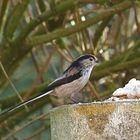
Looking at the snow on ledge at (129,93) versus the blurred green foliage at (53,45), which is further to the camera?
the blurred green foliage at (53,45)

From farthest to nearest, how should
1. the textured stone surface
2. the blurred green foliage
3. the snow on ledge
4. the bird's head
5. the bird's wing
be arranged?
1. the blurred green foliage
2. the bird's head
3. the bird's wing
4. the snow on ledge
5. the textured stone surface

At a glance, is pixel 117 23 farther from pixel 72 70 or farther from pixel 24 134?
pixel 72 70

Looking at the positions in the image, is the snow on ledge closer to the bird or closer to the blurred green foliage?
the bird

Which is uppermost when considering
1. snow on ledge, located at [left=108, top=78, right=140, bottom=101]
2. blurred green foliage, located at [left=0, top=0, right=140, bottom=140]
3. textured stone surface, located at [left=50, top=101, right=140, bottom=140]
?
textured stone surface, located at [left=50, top=101, right=140, bottom=140]

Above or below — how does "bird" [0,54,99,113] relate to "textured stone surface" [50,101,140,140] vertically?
below

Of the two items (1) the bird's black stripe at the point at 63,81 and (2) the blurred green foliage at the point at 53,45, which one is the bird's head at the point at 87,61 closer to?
(1) the bird's black stripe at the point at 63,81

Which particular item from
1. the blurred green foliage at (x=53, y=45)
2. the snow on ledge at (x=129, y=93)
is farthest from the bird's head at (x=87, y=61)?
the snow on ledge at (x=129, y=93)

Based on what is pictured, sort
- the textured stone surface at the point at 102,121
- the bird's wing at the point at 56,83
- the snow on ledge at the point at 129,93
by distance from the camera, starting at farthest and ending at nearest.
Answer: the bird's wing at the point at 56,83 < the snow on ledge at the point at 129,93 < the textured stone surface at the point at 102,121

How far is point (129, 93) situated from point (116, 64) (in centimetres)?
196

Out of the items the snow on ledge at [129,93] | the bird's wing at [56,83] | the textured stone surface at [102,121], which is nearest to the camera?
the textured stone surface at [102,121]

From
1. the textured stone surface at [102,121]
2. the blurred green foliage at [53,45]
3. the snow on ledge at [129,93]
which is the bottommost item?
the blurred green foliage at [53,45]

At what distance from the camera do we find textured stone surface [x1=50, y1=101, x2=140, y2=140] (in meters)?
2.18

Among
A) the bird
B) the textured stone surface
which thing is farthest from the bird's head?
the textured stone surface

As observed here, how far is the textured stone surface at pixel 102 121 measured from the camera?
2.18m
